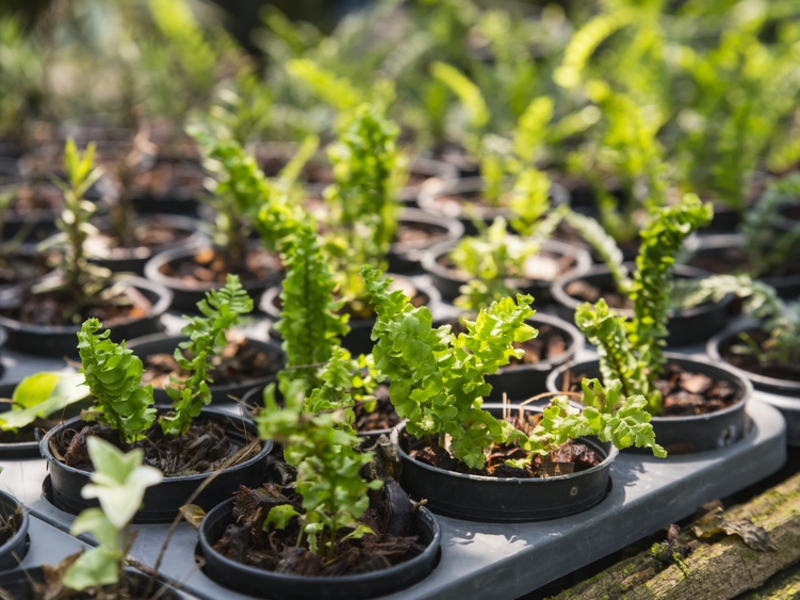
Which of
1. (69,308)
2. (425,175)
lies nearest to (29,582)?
(69,308)

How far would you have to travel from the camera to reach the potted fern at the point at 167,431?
1.81 metres

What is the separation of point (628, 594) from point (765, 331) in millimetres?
1585

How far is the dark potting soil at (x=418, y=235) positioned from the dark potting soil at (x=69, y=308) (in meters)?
1.35

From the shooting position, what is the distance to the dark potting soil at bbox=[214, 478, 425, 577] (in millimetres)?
1596

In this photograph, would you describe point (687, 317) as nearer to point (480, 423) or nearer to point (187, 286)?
point (480, 423)

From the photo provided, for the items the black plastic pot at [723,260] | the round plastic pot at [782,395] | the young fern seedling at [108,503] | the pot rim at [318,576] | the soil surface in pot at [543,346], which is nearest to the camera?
the young fern seedling at [108,503]

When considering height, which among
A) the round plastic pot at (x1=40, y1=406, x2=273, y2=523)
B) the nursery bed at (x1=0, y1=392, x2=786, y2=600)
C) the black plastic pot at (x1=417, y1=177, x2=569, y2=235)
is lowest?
the nursery bed at (x1=0, y1=392, x2=786, y2=600)

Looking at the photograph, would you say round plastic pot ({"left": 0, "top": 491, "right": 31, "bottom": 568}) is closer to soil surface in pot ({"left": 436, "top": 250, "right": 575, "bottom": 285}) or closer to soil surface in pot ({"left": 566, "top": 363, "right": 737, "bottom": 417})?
soil surface in pot ({"left": 566, "top": 363, "right": 737, "bottom": 417})

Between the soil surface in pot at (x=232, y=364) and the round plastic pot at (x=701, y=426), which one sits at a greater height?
the soil surface in pot at (x=232, y=364)

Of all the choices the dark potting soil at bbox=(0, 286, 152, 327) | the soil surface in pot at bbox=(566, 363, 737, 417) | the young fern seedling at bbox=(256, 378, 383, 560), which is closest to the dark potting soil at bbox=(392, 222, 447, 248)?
→ the dark potting soil at bbox=(0, 286, 152, 327)

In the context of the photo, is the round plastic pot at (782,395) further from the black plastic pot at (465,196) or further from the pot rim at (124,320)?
the pot rim at (124,320)

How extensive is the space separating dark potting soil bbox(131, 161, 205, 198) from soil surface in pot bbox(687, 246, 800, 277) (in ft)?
8.83

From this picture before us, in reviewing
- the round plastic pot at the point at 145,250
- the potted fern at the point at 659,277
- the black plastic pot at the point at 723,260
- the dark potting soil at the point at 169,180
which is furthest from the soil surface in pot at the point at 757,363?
the dark potting soil at the point at 169,180

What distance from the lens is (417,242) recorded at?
394cm
